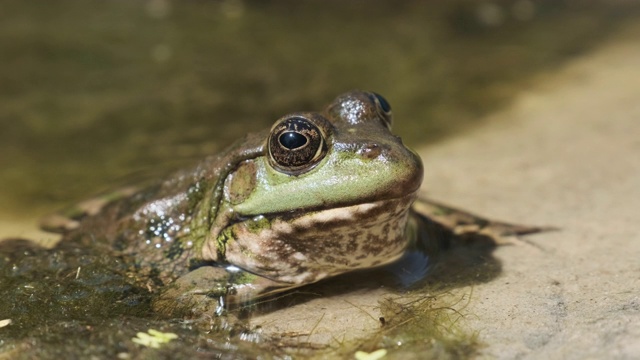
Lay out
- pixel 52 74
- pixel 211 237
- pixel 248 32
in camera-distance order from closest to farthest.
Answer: pixel 211 237, pixel 52 74, pixel 248 32

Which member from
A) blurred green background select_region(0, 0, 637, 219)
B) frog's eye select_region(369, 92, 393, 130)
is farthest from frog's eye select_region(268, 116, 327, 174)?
blurred green background select_region(0, 0, 637, 219)

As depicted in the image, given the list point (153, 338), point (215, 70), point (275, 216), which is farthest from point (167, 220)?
point (215, 70)

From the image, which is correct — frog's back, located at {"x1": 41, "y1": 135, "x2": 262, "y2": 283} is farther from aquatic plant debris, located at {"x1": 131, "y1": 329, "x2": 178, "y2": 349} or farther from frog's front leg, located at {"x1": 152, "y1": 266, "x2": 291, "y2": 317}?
aquatic plant debris, located at {"x1": 131, "y1": 329, "x2": 178, "y2": 349}

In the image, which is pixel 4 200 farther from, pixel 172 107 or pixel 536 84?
pixel 536 84

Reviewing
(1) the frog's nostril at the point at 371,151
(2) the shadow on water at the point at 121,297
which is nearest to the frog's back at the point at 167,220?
(2) the shadow on water at the point at 121,297

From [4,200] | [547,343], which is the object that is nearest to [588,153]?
[547,343]

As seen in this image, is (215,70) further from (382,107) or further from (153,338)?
(153,338)

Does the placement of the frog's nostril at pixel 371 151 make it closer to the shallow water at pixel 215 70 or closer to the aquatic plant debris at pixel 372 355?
the aquatic plant debris at pixel 372 355

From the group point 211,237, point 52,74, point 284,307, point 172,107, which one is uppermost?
point 52,74
